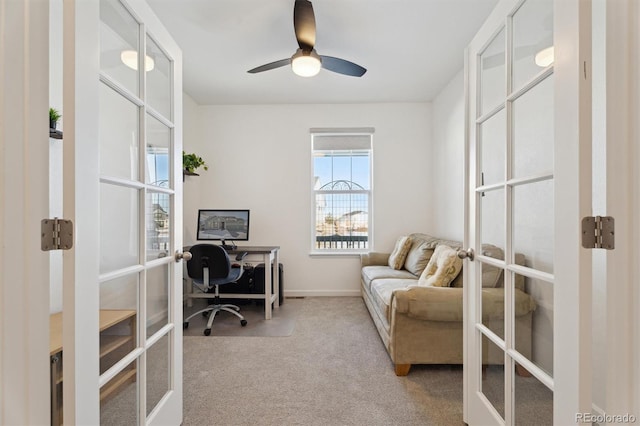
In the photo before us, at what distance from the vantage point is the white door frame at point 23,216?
2.34ft

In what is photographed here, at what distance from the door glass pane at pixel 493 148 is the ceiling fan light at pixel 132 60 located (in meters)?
1.46

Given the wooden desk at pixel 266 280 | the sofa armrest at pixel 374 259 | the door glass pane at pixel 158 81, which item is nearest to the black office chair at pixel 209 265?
the wooden desk at pixel 266 280

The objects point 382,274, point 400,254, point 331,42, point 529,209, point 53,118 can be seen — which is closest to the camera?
point 529,209

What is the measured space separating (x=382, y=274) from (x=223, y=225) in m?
1.93

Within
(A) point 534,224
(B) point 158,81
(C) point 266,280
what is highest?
(B) point 158,81

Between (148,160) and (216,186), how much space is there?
3033mm

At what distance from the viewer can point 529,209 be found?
110 cm

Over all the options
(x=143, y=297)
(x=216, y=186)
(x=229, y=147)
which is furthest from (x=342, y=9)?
(x=216, y=186)

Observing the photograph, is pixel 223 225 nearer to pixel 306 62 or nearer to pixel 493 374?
pixel 306 62

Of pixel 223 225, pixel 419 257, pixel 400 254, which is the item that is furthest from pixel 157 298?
pixel 400 254

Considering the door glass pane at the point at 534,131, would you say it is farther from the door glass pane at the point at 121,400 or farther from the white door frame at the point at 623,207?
the door glass pane at the point at 121,400

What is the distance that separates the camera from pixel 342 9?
220 cm

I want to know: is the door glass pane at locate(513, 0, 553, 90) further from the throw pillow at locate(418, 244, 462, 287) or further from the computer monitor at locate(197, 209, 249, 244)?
the computer monitor at locate(197, 209, 249, 244)

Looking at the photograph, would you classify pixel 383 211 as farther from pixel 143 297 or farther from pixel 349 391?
pixel 143 297
